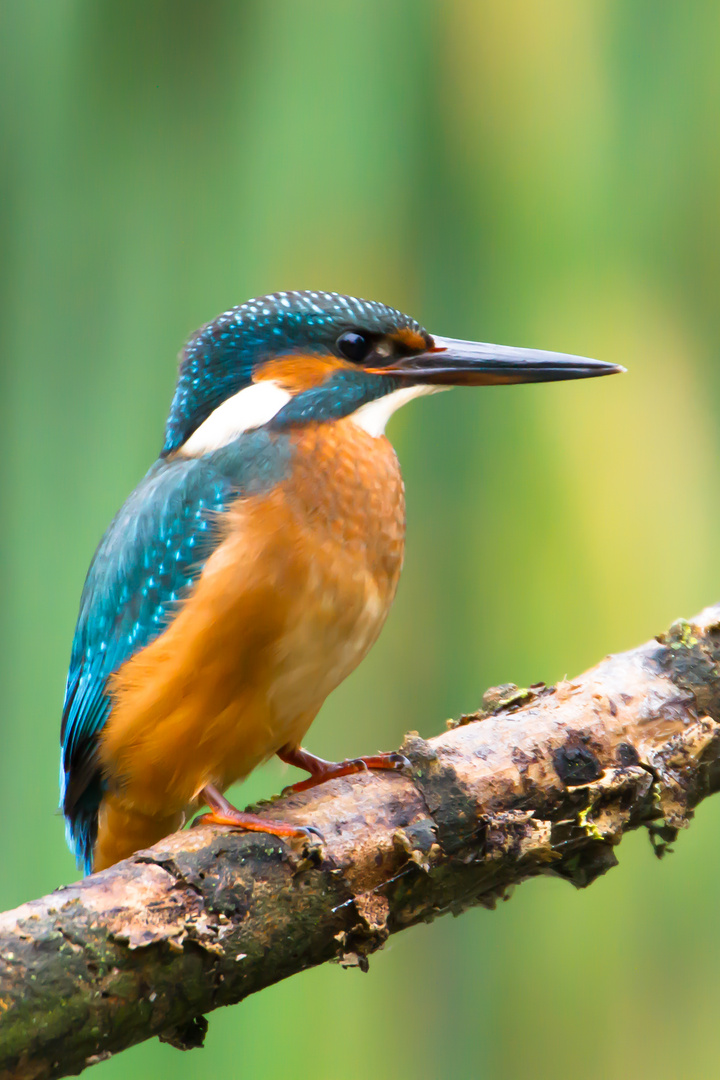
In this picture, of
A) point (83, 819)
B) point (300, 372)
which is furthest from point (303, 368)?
point (83, 819)

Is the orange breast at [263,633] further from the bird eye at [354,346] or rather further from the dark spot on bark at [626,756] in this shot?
the dark spot on bark at [626,756]

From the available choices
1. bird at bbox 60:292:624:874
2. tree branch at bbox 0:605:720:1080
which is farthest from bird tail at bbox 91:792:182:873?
tree branch at bbox 0:605:720:1080

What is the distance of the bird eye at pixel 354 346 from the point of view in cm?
103

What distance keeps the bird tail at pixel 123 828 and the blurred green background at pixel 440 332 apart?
0.81 metres

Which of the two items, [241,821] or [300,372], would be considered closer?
[241,821]

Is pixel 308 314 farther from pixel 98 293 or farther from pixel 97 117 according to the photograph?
pixel 97 117

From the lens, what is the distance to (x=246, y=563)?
35.7 inches

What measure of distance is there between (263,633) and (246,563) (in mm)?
68

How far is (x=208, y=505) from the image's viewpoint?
96cm

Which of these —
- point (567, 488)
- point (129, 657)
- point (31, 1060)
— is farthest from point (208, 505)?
point (567, 488)

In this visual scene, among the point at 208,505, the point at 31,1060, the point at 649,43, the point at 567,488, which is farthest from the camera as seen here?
the point at 649,43

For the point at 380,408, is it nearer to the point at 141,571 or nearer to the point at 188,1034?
the point at 141,571

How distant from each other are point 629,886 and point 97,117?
6.45 ft

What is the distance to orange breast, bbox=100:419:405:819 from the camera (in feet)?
2.98
